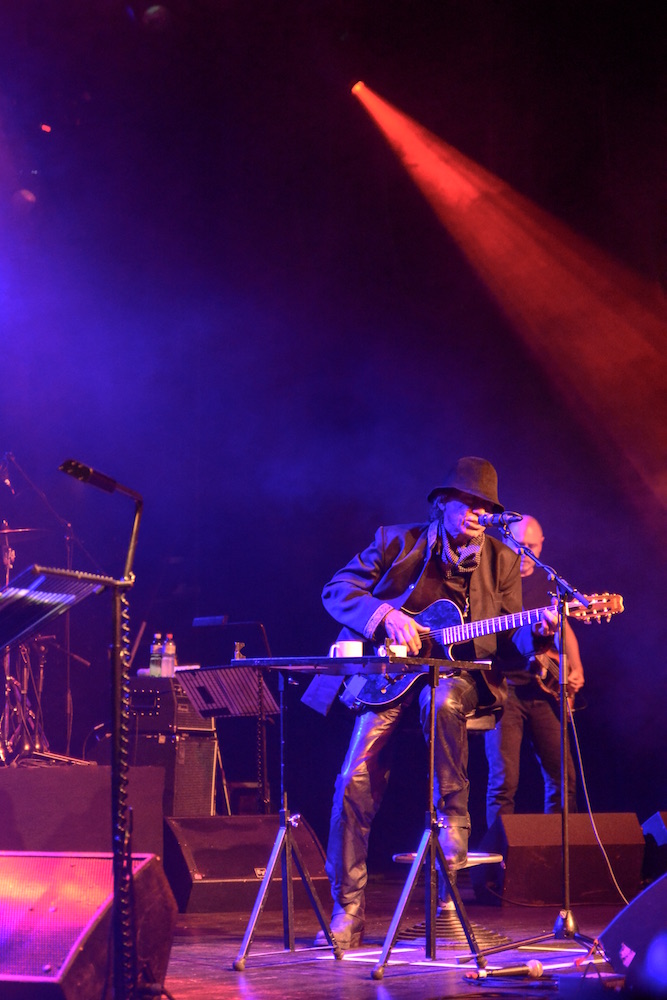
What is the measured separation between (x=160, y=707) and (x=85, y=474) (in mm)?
4704

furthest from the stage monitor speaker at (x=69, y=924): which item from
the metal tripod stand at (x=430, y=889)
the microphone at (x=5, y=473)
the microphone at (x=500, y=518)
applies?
the microphone at (x=5, y=473)

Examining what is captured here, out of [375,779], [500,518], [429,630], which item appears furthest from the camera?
[429,630]

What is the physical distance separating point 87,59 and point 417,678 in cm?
550

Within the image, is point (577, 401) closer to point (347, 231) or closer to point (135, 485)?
point (347, 231)

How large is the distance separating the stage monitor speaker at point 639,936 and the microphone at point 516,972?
699mm

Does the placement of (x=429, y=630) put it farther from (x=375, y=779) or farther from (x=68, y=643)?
(x=68, y=643)

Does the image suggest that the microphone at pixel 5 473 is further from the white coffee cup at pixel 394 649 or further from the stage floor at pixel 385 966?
the white coffee cup at pixel 394 649

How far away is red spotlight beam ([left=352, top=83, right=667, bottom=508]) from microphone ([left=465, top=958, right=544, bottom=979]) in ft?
15.8

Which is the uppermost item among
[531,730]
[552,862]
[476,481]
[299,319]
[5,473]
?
[299,319]

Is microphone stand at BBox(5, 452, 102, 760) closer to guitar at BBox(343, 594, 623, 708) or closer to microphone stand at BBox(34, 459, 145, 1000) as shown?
guitar at BBox(343, 594, 623, 708)

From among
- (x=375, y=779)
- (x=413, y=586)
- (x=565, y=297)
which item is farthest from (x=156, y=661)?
(x=565, y=297)

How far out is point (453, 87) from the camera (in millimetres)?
8297

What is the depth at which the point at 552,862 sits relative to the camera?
6535mm

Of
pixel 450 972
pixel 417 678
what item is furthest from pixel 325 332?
pixel 450 972
